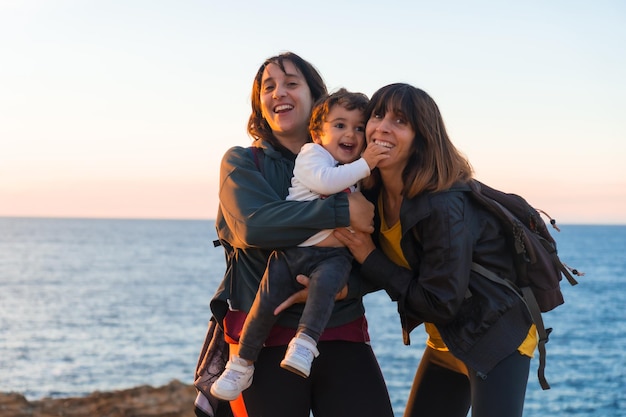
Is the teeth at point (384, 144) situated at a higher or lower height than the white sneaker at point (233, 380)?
higher

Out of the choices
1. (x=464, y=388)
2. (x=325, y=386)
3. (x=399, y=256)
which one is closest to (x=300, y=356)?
(x=325, y=386)

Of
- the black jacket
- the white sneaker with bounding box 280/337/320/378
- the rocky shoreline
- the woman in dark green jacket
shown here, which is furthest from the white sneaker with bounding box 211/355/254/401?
the rocky shoreline

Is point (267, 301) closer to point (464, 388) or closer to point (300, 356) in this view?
point (300, 356)

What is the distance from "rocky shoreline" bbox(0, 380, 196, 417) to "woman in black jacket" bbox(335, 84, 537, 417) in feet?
25.3

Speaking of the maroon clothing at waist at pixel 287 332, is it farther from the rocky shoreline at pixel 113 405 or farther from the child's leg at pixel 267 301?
the rocky shoreline at pixel 113 405

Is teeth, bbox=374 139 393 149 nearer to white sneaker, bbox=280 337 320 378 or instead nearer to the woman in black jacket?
the woman in black jacket

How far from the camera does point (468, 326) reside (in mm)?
3631

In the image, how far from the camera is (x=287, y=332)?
12.0 feet

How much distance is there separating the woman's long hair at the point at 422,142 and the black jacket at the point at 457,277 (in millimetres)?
65

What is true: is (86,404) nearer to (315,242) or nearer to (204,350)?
(204,350)

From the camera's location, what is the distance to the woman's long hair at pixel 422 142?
3.55 metres

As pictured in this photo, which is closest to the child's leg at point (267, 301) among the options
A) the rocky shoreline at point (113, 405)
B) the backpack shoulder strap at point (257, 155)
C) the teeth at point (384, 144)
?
the backpack shoulder strap at point (257, 155)

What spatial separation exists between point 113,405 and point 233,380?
8206mm

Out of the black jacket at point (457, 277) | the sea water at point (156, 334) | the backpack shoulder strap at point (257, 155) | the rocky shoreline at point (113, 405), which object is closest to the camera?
the black jacket at point (457, 277)
